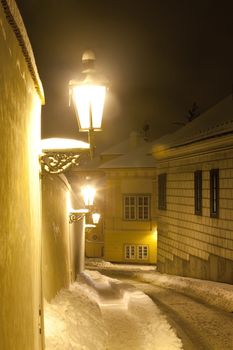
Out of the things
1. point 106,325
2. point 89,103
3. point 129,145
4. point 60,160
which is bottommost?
point 106,325

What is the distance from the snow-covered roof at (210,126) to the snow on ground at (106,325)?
6518 mm

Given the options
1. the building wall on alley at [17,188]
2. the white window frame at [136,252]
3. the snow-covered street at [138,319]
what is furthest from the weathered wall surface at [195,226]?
the building wall on alley at [17,188]

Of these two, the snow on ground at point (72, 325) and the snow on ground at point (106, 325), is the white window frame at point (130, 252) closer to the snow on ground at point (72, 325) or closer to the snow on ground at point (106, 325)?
the snow on ground at point (106, 325)

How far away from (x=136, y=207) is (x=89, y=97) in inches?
1248

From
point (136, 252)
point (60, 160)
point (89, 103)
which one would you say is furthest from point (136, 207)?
point (89, 103)

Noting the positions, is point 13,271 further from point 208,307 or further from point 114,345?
point 208,307

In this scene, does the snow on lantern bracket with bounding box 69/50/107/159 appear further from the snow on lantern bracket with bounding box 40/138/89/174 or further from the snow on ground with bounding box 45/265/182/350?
the snow on ground with bounding box 45/265/182/350

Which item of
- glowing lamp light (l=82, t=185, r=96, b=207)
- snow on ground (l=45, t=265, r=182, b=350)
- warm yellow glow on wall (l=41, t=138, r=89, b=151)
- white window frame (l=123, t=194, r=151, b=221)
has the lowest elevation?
snow on ground (l=45, t=265, r=182, b=350)

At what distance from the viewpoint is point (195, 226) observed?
1972cm

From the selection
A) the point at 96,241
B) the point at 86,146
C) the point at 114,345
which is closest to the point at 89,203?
the point at 114,345

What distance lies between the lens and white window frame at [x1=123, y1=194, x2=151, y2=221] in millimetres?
36781

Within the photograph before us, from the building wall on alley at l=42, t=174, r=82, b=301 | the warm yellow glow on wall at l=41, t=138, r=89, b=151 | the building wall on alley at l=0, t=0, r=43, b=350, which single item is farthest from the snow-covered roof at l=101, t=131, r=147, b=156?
the building wall on alley at l=0, t=0, r=43, b=350

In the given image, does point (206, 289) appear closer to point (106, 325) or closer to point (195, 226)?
point (195, 226)

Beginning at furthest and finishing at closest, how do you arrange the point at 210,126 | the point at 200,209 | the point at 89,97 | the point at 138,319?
the point at 200,209, the point at 210,126, the point at 138,319, the point at 89,97
